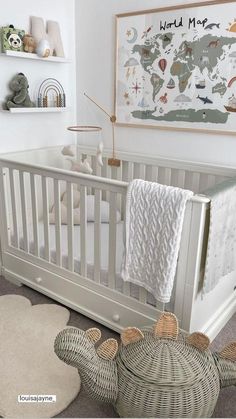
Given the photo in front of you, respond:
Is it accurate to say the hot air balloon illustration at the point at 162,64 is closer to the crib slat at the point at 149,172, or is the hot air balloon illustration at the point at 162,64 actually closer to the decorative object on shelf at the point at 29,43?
the crib slat at the point at 149,172

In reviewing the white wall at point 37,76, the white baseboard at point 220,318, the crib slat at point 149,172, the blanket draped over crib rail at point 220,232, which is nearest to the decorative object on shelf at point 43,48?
the white wall at point 37,76

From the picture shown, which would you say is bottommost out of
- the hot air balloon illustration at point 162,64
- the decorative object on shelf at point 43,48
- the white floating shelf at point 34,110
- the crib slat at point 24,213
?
the crib slat at point 24,213

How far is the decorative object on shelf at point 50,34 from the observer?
2336mm

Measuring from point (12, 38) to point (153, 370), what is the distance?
6.74ft

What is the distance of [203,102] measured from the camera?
2.09 metres

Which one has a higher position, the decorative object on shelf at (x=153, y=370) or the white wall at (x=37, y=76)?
the white wall at (x=37, y=76)

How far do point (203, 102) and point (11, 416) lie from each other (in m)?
1.88

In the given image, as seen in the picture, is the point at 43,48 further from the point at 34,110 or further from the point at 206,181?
the point at 206,181

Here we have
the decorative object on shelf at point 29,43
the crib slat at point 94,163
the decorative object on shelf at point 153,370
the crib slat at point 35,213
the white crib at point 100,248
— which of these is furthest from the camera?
the crib slat at point 94,163

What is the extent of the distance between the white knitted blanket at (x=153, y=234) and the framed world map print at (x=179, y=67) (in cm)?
83

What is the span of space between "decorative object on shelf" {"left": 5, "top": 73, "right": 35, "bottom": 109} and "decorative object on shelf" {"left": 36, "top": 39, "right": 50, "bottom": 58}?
184 mm

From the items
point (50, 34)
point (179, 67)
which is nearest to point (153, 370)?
point (179, 67)

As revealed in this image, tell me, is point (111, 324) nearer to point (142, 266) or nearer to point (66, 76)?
point (142, 266)

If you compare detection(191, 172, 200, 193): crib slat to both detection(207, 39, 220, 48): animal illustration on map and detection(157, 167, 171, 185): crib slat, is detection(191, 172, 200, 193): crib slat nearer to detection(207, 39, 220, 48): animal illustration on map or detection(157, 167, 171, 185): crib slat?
detection(157, 167, 171, 185): crib slat
